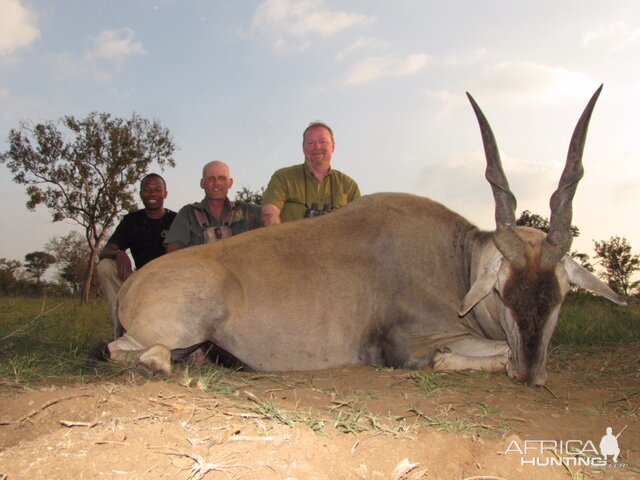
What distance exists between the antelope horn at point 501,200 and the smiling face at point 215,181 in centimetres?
324

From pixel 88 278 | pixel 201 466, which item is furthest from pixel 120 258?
pixel 88 278

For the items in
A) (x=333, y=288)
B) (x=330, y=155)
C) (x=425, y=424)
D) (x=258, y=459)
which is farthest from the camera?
(x=330, y=155)

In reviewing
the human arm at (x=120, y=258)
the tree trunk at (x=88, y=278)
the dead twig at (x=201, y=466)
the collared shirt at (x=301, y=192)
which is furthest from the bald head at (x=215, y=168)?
the tree trunk at (x=88, y=278)

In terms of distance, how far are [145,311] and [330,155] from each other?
10.3 ft

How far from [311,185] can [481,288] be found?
300 cm

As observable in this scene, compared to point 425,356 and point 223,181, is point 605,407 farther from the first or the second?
point 223,181

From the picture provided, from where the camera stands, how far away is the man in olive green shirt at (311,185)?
6176 mm

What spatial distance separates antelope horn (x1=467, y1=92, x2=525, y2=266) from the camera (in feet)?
11.6

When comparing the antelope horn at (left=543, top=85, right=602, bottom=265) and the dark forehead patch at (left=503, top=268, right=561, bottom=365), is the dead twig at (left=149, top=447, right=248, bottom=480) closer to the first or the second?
the dark forehead patch at (left=503, top=268, right=561, bottom=365)

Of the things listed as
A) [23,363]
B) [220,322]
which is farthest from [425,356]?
[23,363]

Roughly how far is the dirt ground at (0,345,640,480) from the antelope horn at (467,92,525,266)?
0.79m

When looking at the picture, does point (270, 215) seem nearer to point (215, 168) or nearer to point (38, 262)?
point (215, 168)

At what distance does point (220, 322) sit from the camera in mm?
3920

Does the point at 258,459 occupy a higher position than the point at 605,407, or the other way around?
the point at 258,459
